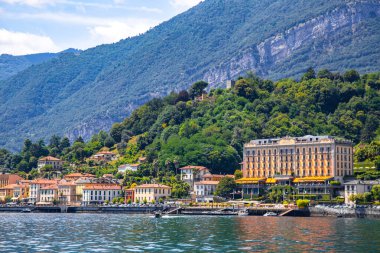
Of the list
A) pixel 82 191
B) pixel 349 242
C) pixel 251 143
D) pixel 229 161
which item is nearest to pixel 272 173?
pixel 251 143

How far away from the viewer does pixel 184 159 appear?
197 metres

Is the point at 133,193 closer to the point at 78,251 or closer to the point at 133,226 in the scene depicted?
the point at 133,226

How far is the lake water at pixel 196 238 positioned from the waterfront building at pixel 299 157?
182 feet

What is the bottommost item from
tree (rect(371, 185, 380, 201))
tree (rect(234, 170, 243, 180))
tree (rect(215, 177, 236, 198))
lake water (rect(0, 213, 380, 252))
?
lake water (rect(0, 213, 380, 252))

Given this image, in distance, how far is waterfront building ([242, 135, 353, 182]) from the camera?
16712 cm

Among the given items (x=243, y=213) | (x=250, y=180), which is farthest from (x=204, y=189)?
(x=243, y=213)

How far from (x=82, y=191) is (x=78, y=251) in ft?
406

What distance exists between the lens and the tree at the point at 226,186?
571 feet

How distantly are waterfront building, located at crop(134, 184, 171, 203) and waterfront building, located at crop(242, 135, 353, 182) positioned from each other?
56.4ft

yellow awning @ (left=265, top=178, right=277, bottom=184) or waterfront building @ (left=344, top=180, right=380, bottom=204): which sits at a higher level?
yellow awning @ (left=265, top=178, right=277, bottom=184)

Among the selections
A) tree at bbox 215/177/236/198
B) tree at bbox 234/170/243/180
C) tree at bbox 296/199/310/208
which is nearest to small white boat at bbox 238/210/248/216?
tree at bbox 296/199/310/208

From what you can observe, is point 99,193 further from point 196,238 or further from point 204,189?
point 196,238

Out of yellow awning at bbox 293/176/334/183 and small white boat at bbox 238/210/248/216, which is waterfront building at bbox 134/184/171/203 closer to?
yellow awning at bbox 293/176/334/183

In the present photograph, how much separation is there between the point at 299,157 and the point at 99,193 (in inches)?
1914
